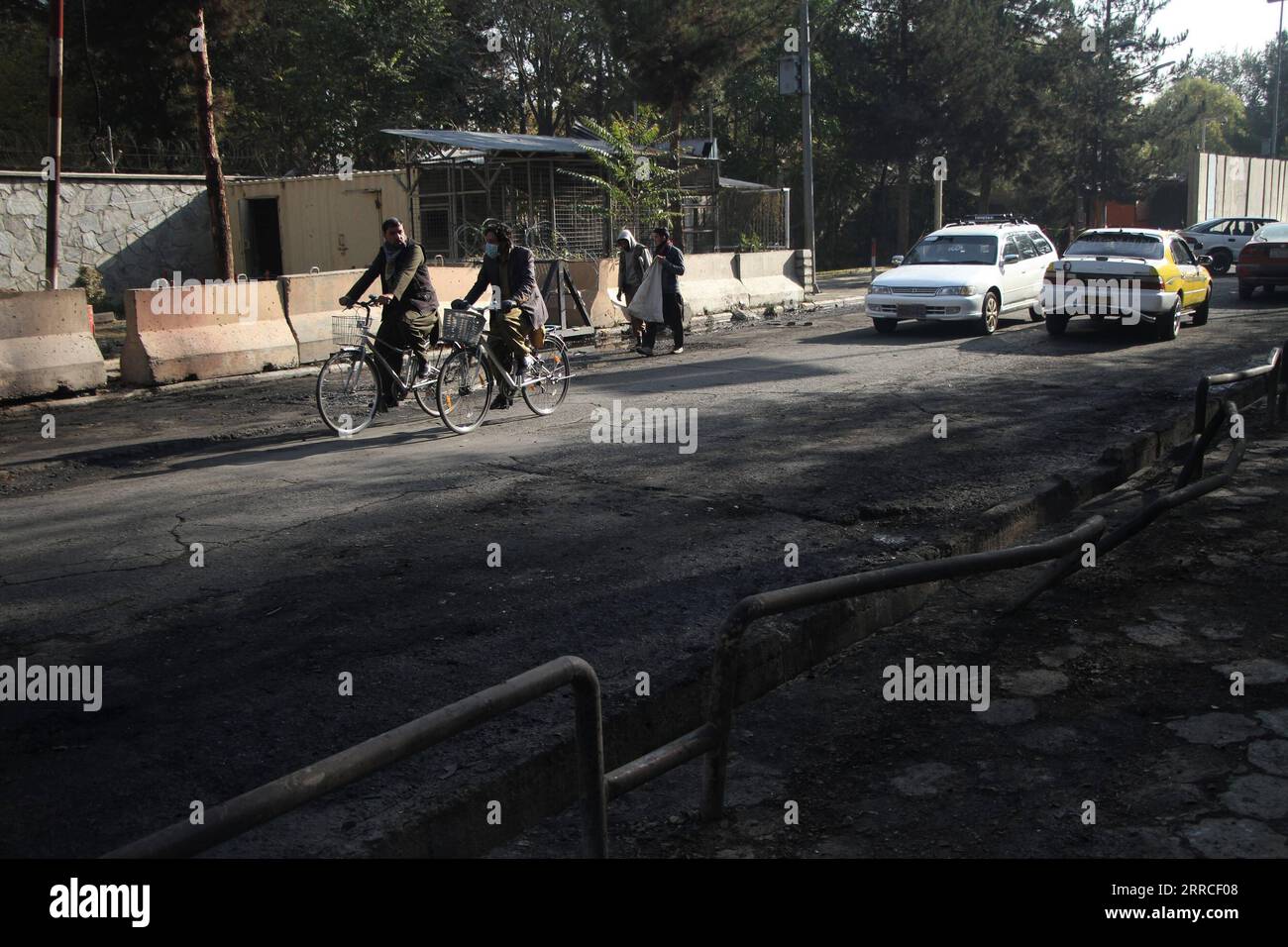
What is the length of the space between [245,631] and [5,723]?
118cm

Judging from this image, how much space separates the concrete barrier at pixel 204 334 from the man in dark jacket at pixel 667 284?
16.3 feet

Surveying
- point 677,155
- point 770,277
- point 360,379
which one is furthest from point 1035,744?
point 677,155

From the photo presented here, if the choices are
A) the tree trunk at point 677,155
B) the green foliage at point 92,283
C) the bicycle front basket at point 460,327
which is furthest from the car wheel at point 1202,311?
the green foliage at point 92,283

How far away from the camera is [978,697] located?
5105 mm

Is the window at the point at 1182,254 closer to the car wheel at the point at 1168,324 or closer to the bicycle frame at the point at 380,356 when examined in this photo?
the car wheel at the point at 1168,324

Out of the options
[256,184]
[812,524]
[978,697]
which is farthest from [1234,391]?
[256,184]

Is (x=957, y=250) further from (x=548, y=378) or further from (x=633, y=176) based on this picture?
(x=548, y=378)

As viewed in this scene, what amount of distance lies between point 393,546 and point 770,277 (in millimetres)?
17892

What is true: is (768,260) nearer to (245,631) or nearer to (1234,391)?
(1234,391)

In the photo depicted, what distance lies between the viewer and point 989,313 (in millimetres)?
18484

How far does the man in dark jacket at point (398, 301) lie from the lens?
10.8 meters

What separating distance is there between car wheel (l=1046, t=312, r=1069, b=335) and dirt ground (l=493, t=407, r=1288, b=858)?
1178 centimetres

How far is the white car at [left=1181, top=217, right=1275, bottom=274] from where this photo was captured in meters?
34.6

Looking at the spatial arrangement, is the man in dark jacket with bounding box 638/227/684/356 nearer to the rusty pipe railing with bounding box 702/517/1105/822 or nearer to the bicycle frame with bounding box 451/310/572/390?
the bicycle frame with bounding box 451/310/572/390
